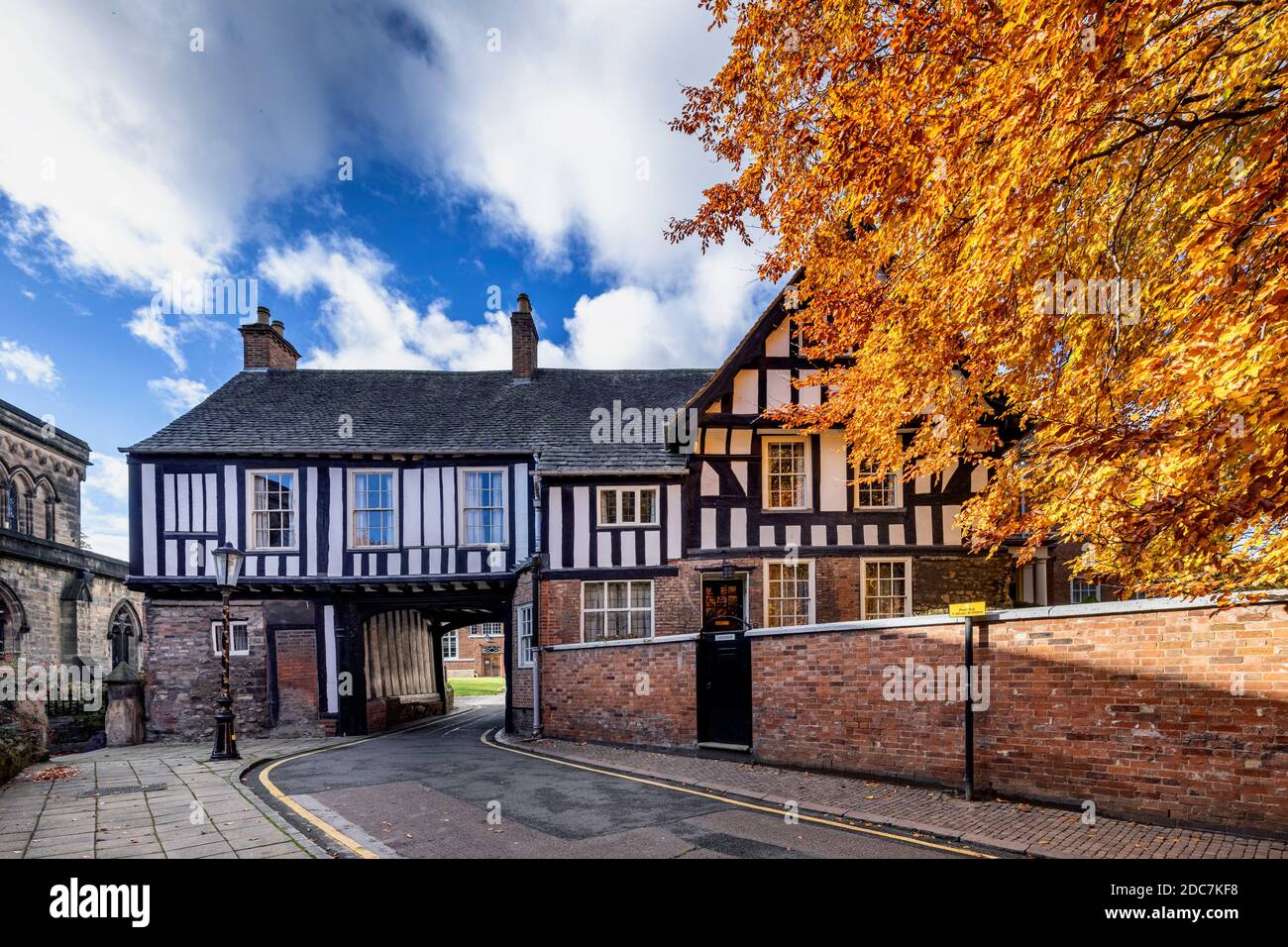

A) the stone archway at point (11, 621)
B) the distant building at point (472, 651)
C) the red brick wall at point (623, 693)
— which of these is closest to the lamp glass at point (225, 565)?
the red brick wall at point (623, 693)

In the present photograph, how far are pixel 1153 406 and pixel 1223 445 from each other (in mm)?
1612

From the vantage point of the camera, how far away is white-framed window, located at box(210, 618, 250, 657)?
56.5ft

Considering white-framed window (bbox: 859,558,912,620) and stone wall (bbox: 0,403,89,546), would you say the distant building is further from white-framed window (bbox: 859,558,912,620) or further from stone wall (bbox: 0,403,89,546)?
white-framed window (bbox: 859,558,912,620)

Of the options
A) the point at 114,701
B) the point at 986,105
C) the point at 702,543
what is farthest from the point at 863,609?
the point at 114,701

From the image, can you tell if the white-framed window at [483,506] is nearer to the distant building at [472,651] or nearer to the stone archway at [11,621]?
the stone archway at [11,621]

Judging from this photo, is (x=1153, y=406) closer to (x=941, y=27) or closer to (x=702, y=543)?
Result: (x=941, y=27)

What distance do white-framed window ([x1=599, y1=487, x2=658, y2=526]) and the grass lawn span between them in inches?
810

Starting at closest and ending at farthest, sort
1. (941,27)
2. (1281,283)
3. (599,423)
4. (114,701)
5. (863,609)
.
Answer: (1281,283) < (941,27) < (863,609) < (114,701) < (599,423)

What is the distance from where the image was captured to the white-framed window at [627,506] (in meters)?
16.2

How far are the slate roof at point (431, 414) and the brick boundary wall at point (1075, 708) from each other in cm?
721

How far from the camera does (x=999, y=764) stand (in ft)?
25.6

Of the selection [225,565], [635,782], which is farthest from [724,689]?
[225,565]

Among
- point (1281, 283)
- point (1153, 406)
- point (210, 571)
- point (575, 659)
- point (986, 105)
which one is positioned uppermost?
point (986, 105)

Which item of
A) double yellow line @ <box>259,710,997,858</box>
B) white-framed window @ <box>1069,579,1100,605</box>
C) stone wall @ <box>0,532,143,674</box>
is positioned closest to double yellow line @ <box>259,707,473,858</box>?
double yellow line @ <box>259,710,997,858</box>
